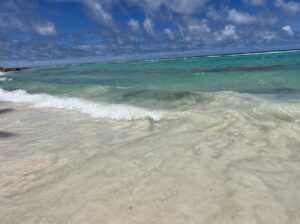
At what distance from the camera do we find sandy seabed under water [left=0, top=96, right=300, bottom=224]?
11.5ft

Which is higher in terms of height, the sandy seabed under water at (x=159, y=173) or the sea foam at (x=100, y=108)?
the sandy seabed under water at (x=159, y=173)

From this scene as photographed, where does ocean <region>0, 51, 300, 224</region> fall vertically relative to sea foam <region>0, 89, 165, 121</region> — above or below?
above

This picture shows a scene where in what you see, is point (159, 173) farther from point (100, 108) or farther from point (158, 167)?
point (100, 108)

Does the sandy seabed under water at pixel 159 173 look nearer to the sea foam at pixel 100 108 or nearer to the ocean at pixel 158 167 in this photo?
the ocean at pixel 158 167

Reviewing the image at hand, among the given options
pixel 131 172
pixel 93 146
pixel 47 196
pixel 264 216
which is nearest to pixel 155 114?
pixel 93 146

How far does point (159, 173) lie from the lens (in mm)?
4426

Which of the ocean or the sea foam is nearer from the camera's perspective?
the ocean

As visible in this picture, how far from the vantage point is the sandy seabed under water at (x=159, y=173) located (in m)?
3.51

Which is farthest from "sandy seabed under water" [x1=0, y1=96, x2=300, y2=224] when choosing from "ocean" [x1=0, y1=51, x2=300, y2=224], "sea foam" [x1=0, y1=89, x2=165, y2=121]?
"sea foam" [x1=0, y1=89, x2=165, y2=121]

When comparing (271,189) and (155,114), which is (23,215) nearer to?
(271,189)

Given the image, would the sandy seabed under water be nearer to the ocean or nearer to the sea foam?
the ocean

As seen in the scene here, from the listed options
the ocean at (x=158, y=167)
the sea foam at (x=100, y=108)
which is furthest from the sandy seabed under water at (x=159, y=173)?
the sea foam at (x=100, y=108)

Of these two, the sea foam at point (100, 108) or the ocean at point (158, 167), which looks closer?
the ocean at point (158, 167)

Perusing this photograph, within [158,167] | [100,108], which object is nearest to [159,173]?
[158,167]
